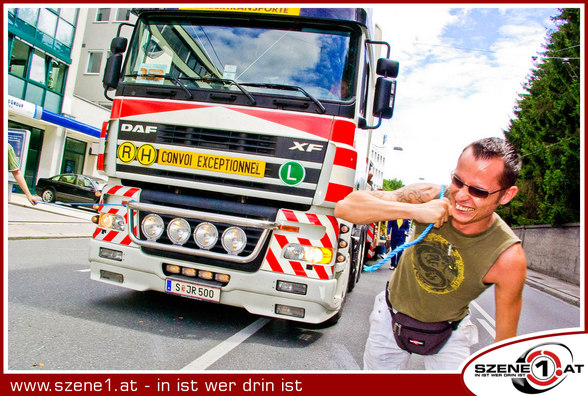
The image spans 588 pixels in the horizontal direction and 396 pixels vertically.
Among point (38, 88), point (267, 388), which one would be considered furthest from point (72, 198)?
point (267, 388)

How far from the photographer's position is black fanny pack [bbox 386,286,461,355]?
2242mm

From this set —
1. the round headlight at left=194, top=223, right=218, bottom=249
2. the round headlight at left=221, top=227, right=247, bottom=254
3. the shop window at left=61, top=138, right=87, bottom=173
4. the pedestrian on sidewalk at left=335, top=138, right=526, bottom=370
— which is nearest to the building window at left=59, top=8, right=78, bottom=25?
the shop window at left=61, top=138, right=87, bottom=173

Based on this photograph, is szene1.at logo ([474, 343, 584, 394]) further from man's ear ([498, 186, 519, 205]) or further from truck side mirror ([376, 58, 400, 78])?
truck side mirror ([376, 58, 400, 78])

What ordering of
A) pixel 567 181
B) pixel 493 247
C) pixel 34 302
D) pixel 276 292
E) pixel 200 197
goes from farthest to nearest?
pixel 567 181, pixel 34 302, pixel 200 197, pixel 276 292, pixel 493 247

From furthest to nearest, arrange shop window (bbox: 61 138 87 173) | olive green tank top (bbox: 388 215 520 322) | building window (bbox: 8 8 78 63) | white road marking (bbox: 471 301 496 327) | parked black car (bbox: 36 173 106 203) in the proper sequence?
shop window (bbox: 61 138 87 173), building window (bbox: 8 8 78 63), parked black car (bbox: 36 173 106 203), white road marking (bbox: 471 301 496 327), olive green tank top (bbox: 388 215 520 322)

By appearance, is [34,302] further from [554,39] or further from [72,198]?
[554,39]

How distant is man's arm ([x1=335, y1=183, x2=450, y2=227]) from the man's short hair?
255 millimetres

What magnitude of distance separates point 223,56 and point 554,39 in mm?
18163

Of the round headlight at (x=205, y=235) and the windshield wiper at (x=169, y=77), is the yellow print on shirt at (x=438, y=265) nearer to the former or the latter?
the round headlight at (x=205, y=235)

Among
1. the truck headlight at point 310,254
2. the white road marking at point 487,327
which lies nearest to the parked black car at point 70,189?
the white road marking at point 487,327

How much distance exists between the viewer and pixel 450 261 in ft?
7.09

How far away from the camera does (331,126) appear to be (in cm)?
412

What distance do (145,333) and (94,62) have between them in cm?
2840

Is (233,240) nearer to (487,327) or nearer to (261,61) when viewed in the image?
(261,61)
